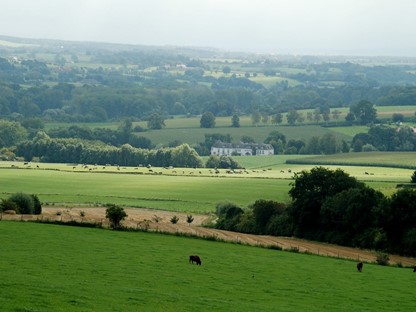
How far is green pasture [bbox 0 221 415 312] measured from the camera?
2828 cm

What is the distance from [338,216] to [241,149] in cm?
10655

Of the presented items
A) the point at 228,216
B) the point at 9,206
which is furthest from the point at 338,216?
Result: the point at 9,206

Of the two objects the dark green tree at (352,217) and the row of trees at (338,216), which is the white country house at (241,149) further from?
the dark green tree at (352,217)

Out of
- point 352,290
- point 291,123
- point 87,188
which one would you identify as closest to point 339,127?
point 291,123

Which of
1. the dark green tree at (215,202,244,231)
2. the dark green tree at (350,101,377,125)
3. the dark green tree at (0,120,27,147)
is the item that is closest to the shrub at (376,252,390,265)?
the dark green tree at (215,202,244,231)

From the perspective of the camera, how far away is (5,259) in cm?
3469

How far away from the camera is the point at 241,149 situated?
168 m

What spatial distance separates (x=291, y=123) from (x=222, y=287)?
6507 inches

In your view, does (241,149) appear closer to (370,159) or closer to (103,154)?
(103,154)

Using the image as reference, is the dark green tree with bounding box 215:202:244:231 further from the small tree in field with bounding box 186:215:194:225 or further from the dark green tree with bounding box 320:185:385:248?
the dark green tree with bounding box 320:185:385:248

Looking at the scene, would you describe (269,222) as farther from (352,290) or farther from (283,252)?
Result: (352,290)

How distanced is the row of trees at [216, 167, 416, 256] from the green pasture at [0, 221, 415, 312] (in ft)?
35.1

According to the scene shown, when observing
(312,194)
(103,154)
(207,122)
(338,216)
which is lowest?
(207,122)

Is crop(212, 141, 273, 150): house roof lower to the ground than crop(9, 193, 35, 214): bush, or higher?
lower
